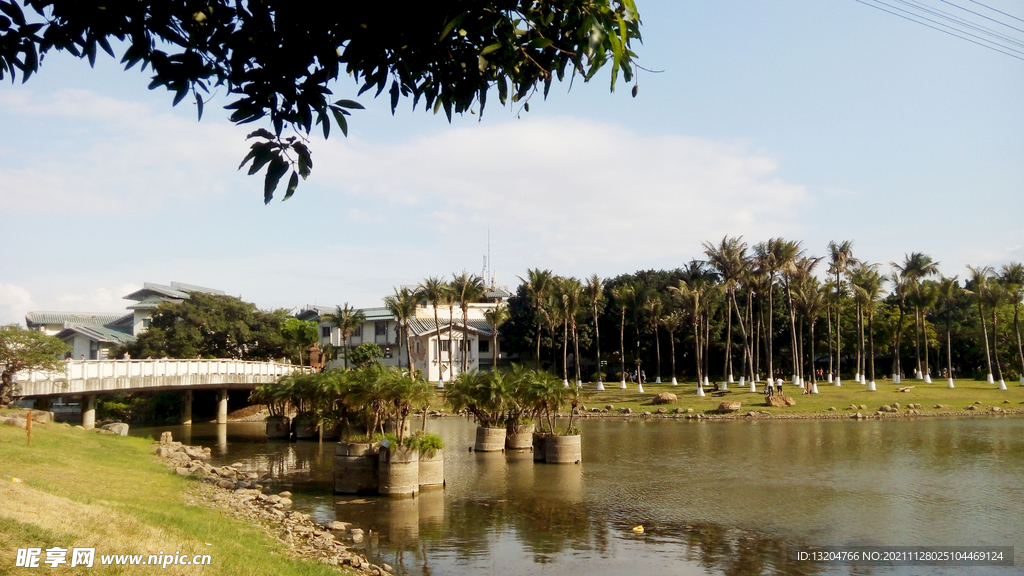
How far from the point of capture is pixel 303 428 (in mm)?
44156

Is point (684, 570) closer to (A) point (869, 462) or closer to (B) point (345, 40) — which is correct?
(B) point (345, 40)

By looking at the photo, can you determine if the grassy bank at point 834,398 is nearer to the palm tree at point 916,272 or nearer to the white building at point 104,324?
the palm tree at point 916,272

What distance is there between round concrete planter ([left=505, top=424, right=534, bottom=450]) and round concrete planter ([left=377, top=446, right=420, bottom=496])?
37.7 feet

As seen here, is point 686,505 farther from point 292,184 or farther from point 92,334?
point 92,334

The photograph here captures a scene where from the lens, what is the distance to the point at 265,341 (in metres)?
68.1

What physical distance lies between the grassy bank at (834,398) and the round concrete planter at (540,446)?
89.1 feet

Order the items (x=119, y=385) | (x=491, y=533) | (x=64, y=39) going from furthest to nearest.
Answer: (x=119, y=385) < (x=491, y=533) < (x=64, y=39)

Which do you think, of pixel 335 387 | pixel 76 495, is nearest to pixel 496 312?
pixel 335 387

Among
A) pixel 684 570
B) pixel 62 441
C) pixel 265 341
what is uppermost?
pixel 265 341

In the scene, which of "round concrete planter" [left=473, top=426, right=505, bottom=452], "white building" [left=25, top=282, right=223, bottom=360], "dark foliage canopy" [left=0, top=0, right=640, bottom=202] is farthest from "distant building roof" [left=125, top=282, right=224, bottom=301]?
"dark foliage canopy" [left=0, top=0, right=640, bottom=202]

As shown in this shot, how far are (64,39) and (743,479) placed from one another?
25269mm

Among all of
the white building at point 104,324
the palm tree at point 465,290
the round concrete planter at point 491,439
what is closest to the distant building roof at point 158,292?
the white building at point 104,324

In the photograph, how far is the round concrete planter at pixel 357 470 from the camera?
78.4ft

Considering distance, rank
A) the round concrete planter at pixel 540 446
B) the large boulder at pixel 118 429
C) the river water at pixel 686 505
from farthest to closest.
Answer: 1. the large boulder at pixel 118 429
2. the round concrete planter at pixel 540 446
3. the river water at pixel 686 505
